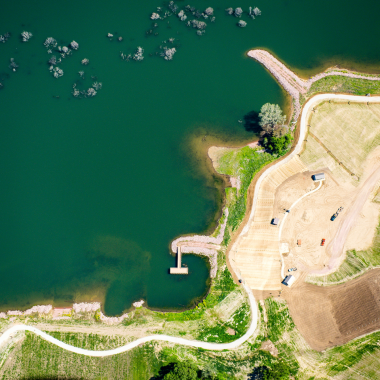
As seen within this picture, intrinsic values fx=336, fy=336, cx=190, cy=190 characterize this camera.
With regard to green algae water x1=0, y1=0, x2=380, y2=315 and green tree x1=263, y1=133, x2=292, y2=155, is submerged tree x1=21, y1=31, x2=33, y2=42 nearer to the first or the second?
green algae water x1=0, y1=0, x2=380, y2=315

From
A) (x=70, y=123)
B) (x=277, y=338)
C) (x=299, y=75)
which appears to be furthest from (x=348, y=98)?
(x=70, y=123)

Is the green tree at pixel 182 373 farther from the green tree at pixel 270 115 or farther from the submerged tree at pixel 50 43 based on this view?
the submerged tree at pixel 50 43

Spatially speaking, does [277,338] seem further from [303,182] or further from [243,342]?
[303,182]

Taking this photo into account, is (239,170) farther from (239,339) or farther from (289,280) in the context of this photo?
(239,339)

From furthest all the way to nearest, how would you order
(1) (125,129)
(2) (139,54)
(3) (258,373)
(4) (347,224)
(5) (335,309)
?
(2) (139,54) < (1) (125,129) < (4) (347,224) < (5) (335,309) < (3) (258,373)

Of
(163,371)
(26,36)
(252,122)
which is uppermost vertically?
(26,36)

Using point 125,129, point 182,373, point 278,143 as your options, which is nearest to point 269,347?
point 182,373

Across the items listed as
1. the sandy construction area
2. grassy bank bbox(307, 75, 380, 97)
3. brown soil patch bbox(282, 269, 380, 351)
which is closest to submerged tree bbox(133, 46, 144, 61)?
grassy bank bbox(307, 75, 380, 97)
